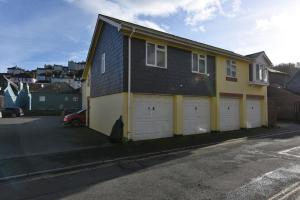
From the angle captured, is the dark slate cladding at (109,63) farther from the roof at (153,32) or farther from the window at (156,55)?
the window at (156,55)

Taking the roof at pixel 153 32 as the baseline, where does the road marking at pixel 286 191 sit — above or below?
below

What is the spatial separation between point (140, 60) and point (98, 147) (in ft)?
16.7

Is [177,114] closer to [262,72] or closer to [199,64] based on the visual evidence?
[199,64]

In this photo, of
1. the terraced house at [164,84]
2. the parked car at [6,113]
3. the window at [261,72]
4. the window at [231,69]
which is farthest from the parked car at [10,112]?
the window at [261,72]

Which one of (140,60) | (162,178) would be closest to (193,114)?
(140,60)

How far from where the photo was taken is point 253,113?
21.0m

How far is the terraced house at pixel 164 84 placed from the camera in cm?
1338

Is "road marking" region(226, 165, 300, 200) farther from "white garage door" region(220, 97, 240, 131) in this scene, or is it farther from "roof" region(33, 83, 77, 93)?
"roof" region(33, 83, 77, 93)

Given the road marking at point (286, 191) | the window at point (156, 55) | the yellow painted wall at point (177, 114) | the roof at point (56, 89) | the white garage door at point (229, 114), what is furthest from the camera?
the roof at point (56, 89)

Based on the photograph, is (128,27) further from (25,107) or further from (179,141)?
(25,107)

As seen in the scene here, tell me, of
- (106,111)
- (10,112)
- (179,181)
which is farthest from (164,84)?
(10,112)

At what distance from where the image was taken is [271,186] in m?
6.57

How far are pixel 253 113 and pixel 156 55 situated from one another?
1117cm

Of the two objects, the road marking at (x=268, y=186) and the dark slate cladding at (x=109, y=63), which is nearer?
the road marking at (x=268, y=186)
